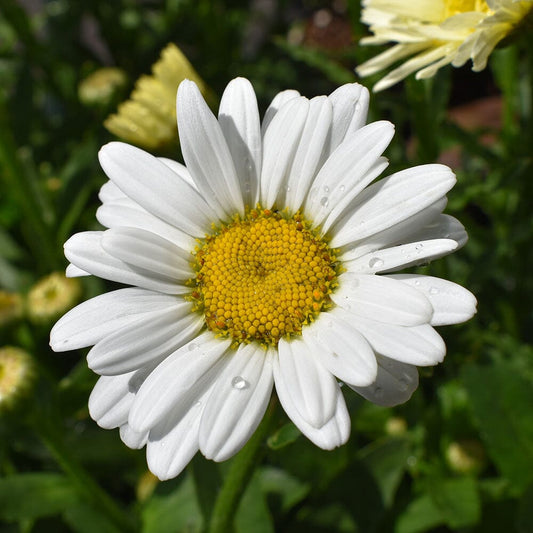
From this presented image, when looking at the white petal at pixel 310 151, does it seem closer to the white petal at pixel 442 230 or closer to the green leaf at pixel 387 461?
the white petal at pixel 442 230

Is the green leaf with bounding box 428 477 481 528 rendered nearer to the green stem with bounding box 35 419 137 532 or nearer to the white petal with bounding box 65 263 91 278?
the green stem with bounding box 35 419 137 532

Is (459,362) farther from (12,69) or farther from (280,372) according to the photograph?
(12,69)

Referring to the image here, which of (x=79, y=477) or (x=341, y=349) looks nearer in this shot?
(x=341, y=349)

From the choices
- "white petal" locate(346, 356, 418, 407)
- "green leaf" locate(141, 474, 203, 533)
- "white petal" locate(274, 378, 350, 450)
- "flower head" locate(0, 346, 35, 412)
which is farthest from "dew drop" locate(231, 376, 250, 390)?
"green leaf" locate(141, 474, 203, 533)

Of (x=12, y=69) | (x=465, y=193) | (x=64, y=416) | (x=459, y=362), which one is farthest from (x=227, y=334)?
(x=12, y=69)

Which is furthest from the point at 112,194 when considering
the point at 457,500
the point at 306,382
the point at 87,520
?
the point at 457,500

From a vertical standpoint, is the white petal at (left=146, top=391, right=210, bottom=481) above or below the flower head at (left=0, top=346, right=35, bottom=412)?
above

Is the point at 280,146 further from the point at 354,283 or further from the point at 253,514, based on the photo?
the point at 253,514
